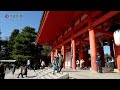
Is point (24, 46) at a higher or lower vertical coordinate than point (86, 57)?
higher

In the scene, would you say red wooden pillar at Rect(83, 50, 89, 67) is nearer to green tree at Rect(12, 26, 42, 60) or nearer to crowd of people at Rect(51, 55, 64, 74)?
crowd of people at Rect(51, 55, 64, 74)

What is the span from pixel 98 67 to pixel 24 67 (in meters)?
6.22

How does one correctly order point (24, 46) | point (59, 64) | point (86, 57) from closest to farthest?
1. point (59, 64)
2. point (86, 57)
3. point (24, 46)

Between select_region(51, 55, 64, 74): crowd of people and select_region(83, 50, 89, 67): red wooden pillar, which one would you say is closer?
select_region(51, 55, 64, 74): crowd of people

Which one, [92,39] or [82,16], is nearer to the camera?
[92,39]

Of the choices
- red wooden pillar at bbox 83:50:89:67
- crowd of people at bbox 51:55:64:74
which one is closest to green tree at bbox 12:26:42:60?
red wooden pillar at bbox 83:50:89:67

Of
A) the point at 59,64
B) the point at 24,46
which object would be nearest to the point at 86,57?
the point at 59,64

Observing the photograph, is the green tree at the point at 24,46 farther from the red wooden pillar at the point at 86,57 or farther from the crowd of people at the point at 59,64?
the crowd of people at the point at 59,64

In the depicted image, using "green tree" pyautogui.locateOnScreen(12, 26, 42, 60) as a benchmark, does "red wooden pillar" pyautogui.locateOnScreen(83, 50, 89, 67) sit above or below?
below

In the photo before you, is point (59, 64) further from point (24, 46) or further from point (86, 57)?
point (24, 46)

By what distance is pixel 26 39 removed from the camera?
113ft

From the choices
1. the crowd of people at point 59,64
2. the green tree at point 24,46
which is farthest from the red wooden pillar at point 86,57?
the green tree at point 24,46
